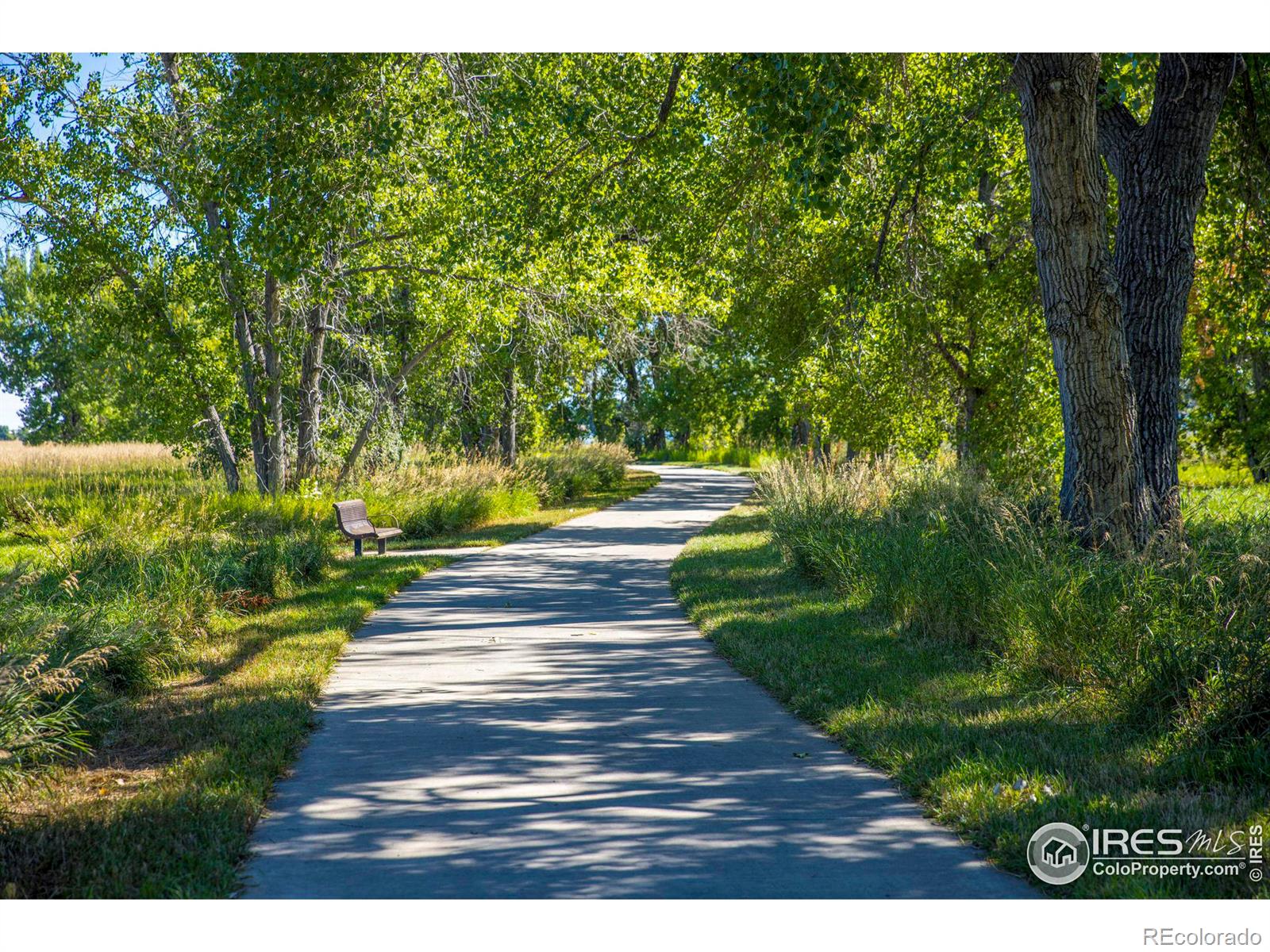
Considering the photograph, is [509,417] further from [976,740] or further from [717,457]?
[717,457]

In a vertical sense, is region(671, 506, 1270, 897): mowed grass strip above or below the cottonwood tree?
below

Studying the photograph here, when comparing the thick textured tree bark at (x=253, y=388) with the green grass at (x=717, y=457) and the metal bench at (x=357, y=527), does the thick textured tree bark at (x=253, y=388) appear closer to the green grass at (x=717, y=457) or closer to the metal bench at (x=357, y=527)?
the metal bench at (x=357, y=527)

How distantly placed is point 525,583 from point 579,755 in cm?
730

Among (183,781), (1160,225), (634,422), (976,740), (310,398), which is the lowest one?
(976,740)

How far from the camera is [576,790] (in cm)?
540

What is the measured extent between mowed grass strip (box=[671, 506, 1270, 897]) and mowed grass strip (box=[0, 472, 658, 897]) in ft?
10.6

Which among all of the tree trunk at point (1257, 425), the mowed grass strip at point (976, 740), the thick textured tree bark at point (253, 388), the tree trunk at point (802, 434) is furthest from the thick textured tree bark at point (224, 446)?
the tree trunk at point (802, 434)

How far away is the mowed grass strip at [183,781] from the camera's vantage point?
429 cm

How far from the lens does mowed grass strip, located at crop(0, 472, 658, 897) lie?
4289 mm

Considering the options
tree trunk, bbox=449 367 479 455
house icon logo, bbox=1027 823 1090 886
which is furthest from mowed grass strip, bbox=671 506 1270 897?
tree trunk, bbox=449 367 479 455

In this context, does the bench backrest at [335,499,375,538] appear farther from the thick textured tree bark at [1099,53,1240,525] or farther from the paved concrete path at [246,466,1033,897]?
the thick textured tree bark at [1099,53,1240,525]

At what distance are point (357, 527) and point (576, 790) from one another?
37.7 feet

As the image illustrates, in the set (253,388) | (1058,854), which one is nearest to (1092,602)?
(1058,854)

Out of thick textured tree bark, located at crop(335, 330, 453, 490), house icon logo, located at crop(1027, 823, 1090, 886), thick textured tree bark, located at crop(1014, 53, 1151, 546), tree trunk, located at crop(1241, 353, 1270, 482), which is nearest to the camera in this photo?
house icon logo, located at crop(1027, 823, 1090, 886)
